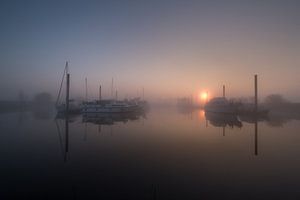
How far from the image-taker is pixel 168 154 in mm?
16625

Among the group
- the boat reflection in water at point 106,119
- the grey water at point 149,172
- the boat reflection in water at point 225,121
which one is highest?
the grey water at point 149,172

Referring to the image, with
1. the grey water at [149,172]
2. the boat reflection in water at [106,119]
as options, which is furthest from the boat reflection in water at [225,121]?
the grey water at [149,172]

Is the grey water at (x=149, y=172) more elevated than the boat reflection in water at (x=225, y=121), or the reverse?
the grey water at (x=149, y=172)

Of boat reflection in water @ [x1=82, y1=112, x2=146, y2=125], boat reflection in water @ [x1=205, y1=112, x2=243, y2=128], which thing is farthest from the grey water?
boat reflection in water @ [x1=82, y1=112, x2=146, y2=125]

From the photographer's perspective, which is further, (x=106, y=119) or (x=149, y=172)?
(x=106, y=119)

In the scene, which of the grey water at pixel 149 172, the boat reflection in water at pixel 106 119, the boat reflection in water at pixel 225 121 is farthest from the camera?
the boat reflection in water at pixel 106 119

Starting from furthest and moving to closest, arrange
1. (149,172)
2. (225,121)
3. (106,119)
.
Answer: (106,119) < (225,121) < (149,172)

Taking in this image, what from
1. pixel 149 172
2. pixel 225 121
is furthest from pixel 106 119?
pixel 149 172

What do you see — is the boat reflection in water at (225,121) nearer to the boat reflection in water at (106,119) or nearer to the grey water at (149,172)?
the boat reflection in water at (106,119)

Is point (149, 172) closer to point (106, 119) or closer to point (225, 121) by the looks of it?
point (225, 121)

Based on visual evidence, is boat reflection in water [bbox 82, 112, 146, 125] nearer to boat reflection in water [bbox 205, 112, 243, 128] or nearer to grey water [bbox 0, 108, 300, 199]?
boat reflection in water [bbox 205, 112, 243, 128]

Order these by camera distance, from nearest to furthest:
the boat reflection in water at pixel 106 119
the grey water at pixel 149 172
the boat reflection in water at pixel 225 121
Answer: the grey water at pixel 149 172
the boat reflection in water at pixel 225 121
the boat reflection in water at pixel 106 119

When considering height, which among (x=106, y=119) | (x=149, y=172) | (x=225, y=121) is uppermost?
(x=149, y=172)

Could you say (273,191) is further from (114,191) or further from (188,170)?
(114,191)
